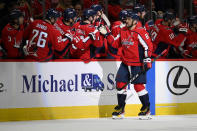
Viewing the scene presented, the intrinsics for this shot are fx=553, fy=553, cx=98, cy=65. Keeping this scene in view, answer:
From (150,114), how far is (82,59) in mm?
1608

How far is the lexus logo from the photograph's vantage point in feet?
33.3

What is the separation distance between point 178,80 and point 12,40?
3.12 m

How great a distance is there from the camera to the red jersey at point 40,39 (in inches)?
365

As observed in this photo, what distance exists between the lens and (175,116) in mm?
9945

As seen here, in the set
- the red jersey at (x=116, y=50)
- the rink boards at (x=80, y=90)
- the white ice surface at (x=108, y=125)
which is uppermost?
the red jersey at (x=116, y=50)

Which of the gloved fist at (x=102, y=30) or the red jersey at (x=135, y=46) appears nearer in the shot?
the red jersey at (x=135, y=46)

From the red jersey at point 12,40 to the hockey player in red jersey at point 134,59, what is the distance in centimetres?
169

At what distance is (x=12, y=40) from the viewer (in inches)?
377

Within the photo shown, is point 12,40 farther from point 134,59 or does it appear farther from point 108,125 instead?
point 108,125

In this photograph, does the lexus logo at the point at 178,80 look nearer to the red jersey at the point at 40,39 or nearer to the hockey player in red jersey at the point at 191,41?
the hockey player in red jersey at the point at 191,41

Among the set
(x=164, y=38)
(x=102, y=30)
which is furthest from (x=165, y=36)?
(x=102, y=30)

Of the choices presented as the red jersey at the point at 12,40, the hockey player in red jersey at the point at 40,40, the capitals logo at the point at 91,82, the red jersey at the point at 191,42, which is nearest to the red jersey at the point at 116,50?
the capitals logo at the point at 91,82

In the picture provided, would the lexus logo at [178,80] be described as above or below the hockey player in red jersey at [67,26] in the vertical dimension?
below

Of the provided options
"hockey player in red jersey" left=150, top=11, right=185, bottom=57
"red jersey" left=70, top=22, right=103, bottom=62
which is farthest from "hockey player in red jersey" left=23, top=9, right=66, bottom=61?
"hockey player in red jersey" left=150, top=11, right=185, bottom=57
